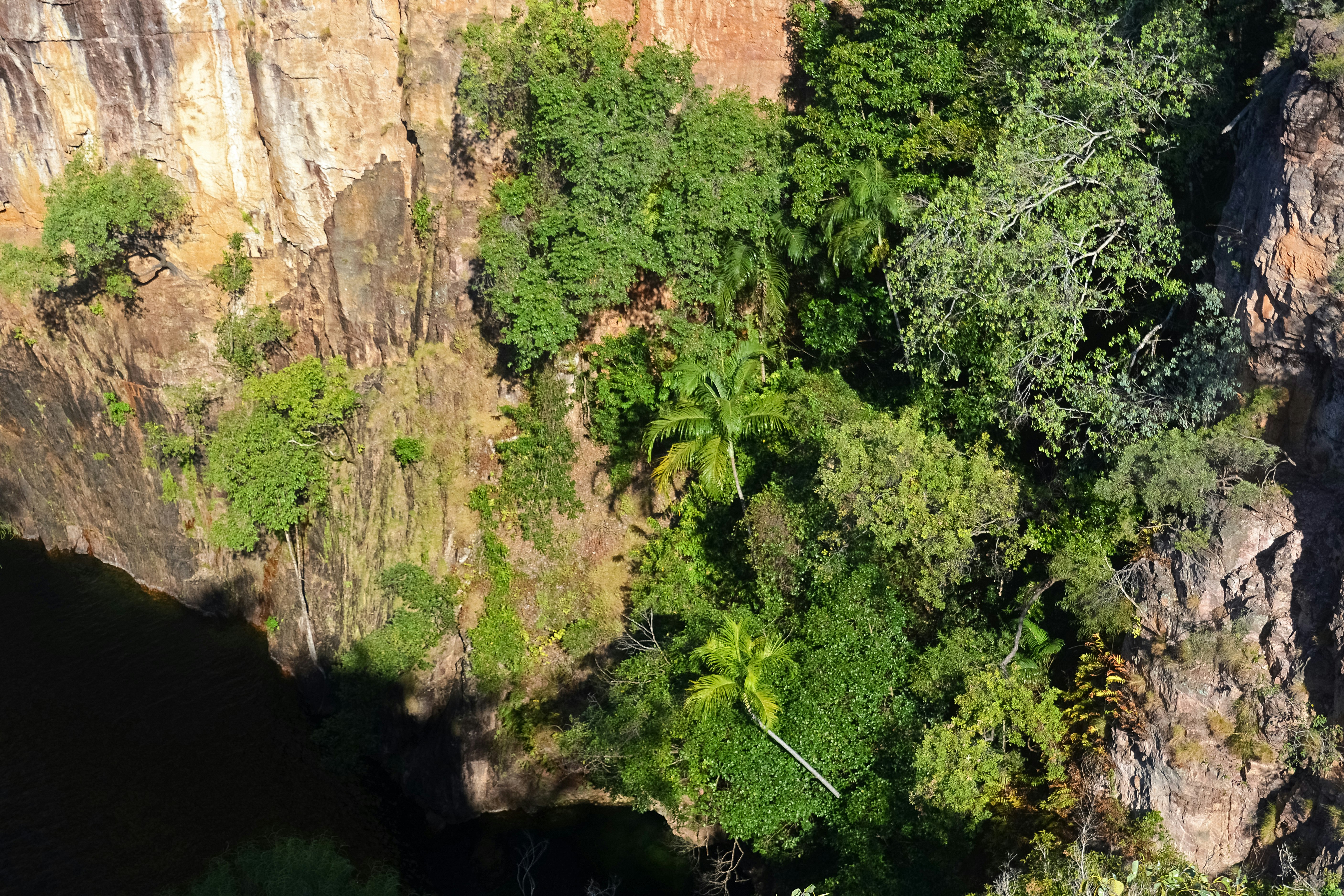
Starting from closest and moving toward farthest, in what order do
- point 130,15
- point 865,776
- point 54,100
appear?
point 865,776
point 130,15
point 54,100

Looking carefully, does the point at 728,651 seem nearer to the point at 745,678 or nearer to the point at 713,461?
the point at 745,678

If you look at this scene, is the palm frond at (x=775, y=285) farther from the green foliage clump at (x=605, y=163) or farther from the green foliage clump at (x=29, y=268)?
the green foliage clump at (x=29, y=268)

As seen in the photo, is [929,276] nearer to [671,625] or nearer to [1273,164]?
[1273,164]

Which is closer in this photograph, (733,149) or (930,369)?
(930,369)

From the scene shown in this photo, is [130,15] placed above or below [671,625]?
above

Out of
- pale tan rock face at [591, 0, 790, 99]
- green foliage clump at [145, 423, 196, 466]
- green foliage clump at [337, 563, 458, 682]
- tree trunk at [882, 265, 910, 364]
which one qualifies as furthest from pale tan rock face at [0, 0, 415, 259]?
tree trunk at [882, 265, 910, 364]

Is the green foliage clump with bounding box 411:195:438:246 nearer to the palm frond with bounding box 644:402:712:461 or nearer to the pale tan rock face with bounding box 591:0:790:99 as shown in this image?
the pale tan rock face with bounding box 591:0:790:99

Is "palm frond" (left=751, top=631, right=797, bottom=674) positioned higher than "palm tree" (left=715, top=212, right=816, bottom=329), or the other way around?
"palm tree" (left=715, top=212, right=816, bottom=329)

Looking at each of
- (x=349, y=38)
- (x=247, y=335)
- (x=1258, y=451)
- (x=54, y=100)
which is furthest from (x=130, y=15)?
(x=1258, y=451)
